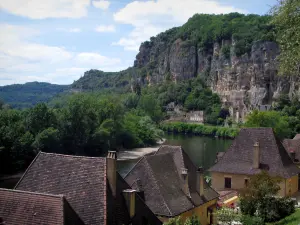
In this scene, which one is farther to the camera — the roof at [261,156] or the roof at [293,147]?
the roof at [293,147]

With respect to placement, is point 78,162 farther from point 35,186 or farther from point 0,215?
point 0,215

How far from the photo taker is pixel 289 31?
53.6ft

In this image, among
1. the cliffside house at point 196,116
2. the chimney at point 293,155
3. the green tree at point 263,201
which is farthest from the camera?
A: the cliffside house at point 196,116

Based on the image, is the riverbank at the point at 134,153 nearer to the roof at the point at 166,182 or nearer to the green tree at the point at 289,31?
the roof at the point at 166,182

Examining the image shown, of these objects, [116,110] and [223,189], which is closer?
[223,189]

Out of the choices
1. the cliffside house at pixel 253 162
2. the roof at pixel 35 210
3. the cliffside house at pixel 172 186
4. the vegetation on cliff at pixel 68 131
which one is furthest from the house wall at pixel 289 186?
the vegetation on cliff at pixel 68 131

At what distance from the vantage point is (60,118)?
75.8 meters

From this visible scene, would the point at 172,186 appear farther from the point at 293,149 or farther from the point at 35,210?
the point at 293,149

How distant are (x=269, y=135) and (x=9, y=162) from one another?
124 ft

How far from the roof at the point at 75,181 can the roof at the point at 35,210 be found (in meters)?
0.69

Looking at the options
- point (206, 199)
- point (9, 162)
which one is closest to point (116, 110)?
point (9, 162)

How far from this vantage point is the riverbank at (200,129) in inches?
4651

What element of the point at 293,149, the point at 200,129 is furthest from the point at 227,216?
the point at 200,129

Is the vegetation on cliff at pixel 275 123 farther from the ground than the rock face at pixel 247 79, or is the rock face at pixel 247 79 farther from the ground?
the rock face at pixel 247 79
